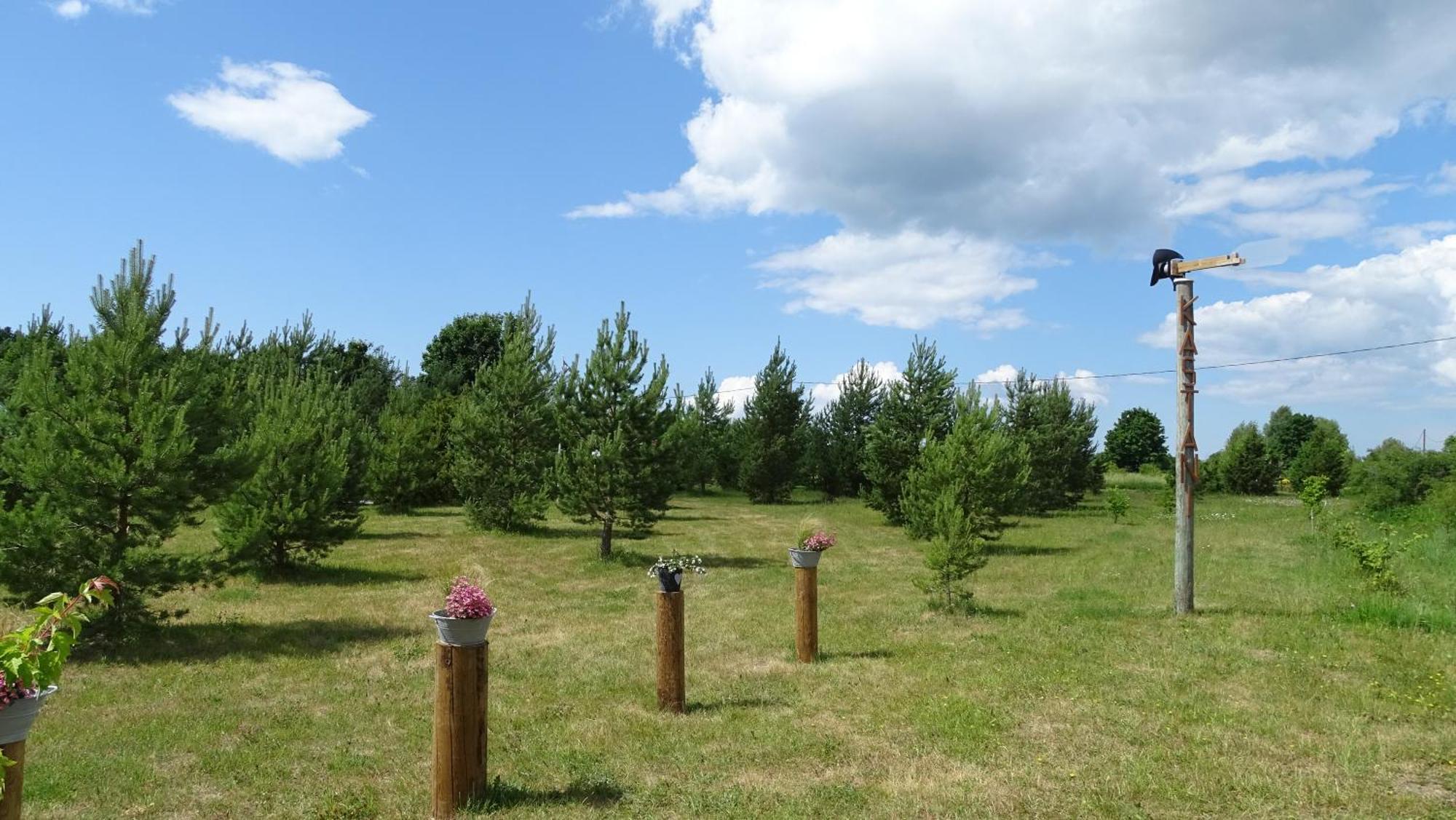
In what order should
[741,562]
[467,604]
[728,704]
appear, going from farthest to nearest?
[741,562]
[728,704]
[467,604]

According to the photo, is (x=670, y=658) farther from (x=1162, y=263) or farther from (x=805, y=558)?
(x=1162, y=263)

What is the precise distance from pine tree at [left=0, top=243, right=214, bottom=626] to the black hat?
13.4m

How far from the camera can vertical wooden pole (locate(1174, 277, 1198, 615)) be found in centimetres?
1238

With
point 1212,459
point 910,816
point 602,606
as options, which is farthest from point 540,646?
point 1212,459

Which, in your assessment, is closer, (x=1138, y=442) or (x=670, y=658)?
(x=670, y=658)

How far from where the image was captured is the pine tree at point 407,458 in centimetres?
3266

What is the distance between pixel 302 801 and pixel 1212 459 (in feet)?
195

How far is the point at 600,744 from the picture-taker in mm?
7238

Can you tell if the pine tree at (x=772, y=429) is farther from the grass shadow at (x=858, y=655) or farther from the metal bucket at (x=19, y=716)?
the metal bucket at (x=19, y=716)

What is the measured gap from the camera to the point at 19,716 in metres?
4.06

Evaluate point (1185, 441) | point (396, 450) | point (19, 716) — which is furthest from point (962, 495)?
point (396, 450)

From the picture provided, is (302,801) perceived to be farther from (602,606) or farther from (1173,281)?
(1173,281)

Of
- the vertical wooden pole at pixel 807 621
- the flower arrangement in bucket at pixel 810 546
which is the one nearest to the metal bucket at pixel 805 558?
the flower arrangement in bucket at pixel 810 546

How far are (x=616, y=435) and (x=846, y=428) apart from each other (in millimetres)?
26653
